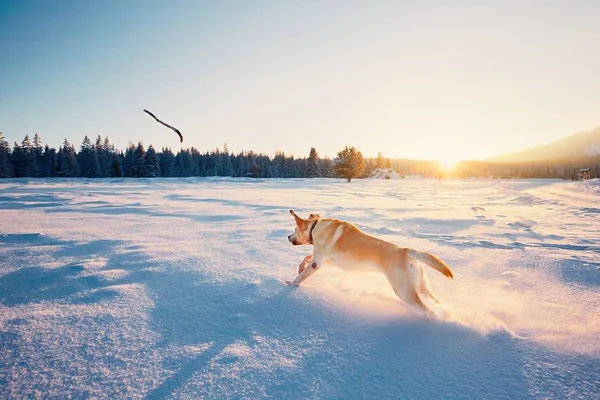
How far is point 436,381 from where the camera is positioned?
6.07ft

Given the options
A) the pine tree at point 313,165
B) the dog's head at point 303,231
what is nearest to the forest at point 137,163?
the pine tree at point 313,165

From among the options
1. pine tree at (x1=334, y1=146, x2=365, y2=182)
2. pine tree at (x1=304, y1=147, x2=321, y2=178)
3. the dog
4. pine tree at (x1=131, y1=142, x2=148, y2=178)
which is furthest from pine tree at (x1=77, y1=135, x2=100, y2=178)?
the dog

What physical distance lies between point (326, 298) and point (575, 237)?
7085 millimetres

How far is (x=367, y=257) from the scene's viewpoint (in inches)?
125

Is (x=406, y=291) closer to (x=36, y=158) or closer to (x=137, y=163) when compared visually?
(x=137, y=163)

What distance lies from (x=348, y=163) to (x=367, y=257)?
4897 centimetres

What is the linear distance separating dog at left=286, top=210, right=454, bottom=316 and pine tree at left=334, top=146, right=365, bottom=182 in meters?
46.9

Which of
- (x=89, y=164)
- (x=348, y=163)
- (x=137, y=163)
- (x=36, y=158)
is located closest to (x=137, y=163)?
(x=137, y=163)

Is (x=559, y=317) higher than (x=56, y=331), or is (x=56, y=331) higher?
(x=56, y=331)

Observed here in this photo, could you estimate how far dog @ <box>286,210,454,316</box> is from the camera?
285 cm

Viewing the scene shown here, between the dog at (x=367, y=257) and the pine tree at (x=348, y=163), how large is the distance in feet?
154

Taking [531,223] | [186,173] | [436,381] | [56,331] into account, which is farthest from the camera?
[186,173]

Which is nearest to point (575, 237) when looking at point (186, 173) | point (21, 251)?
point (21, 251)

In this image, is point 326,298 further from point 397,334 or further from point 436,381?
point 436,381
